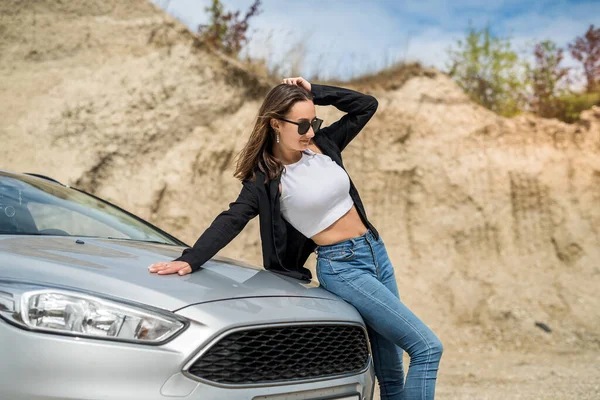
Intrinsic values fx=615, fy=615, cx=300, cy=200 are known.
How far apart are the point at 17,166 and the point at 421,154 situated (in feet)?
20.7

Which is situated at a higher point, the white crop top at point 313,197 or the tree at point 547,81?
the tree at point 547,81

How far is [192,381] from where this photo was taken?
2.04 meters

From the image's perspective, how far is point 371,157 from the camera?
1026 centimetres

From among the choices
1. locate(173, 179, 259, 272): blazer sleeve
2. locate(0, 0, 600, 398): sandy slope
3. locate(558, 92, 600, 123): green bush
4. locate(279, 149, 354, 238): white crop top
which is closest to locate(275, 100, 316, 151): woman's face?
locate(279, 149, 354, 238): white crop top

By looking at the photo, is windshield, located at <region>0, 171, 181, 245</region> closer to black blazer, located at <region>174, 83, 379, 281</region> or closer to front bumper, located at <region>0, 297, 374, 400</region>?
black blazer, located at <region>174, 83, 379, 281</region>

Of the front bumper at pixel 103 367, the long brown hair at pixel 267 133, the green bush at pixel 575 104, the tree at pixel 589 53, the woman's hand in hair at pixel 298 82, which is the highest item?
the tree at pixel 589 53

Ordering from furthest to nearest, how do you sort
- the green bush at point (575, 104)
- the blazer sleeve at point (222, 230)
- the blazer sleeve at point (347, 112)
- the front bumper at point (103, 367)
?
1. the green bush at point (575, 104)
2. the blazer sleeve at point (347, 112)
3. the blazer sleeve at point (222, 230)
4. the front bumper at point (103, 367)

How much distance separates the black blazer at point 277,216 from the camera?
280cm

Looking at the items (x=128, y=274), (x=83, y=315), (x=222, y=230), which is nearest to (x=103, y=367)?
(x=83, y=315)

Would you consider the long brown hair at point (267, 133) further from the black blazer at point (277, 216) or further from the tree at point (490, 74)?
the tree at point (490, 74)

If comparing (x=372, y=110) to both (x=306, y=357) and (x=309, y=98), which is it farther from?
(x=306, y=357)

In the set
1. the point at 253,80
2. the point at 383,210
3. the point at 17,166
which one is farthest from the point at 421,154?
the point at 17,166

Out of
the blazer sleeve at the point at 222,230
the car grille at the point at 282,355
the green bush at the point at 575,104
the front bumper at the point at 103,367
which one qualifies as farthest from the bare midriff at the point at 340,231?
the green bush at the point at 575,104

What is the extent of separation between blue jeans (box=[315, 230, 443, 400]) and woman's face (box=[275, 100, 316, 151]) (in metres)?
0.54
